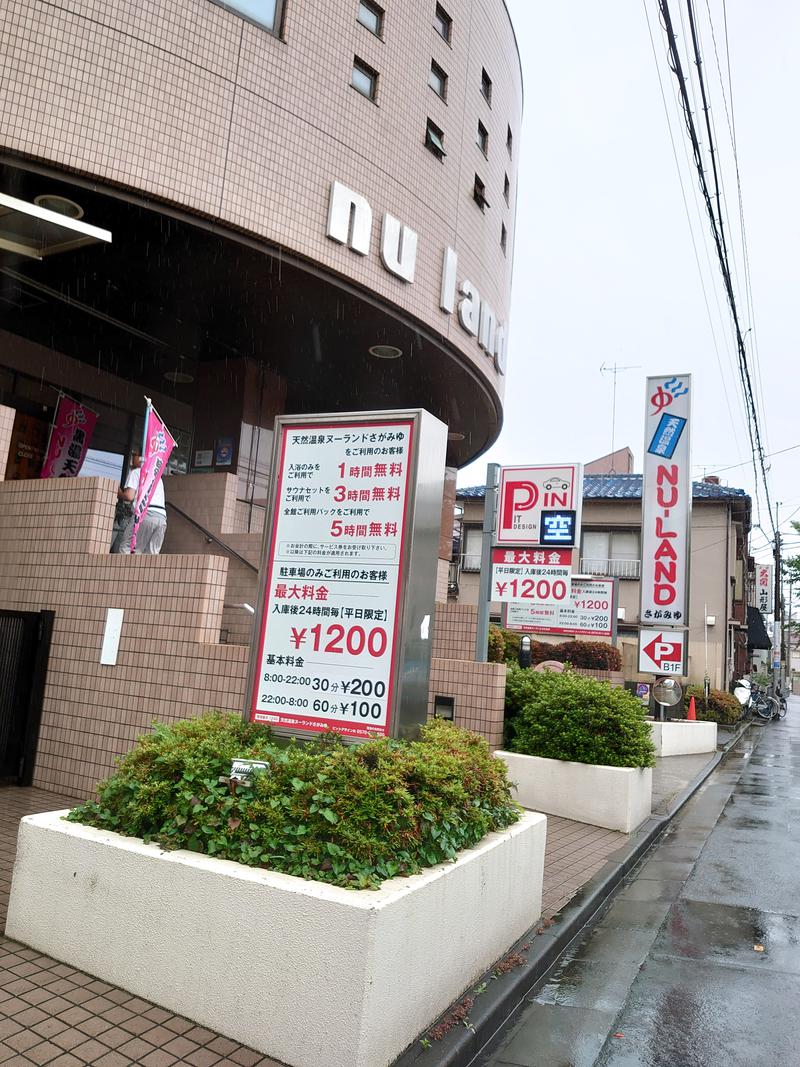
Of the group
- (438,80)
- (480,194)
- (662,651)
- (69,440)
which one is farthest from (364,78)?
(662,651)

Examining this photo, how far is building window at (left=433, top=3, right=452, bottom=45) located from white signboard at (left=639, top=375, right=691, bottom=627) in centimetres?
663

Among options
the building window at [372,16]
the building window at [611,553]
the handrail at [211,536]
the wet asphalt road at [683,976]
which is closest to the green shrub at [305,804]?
the wet asphalt road at [683,976]

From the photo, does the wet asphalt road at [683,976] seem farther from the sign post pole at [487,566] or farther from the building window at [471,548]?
the building window at [471,548]

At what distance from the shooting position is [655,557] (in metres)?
13.3

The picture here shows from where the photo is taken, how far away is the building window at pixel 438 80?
11820 mm

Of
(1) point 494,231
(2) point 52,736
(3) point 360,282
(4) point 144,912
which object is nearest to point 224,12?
(3) point 360,282

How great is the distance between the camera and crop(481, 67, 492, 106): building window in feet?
43.5

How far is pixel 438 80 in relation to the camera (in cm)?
1204

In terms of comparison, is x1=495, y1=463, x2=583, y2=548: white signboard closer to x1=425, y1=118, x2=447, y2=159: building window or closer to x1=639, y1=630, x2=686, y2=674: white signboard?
x1=639, y1=630, x2=686, y2=674: white signboard

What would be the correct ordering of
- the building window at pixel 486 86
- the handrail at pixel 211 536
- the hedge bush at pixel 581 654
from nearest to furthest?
the handrail at pixel 211 536, the building window at pixel 486 86, the hedge bush at pixel 581 654

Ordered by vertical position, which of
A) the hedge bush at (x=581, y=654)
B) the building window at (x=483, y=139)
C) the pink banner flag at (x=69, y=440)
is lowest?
the hedge bush at (x=581, y=654)

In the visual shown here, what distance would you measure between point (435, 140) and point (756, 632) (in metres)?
39.7

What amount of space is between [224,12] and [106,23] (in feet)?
4.72

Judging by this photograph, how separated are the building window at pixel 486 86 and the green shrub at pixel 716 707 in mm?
18437
